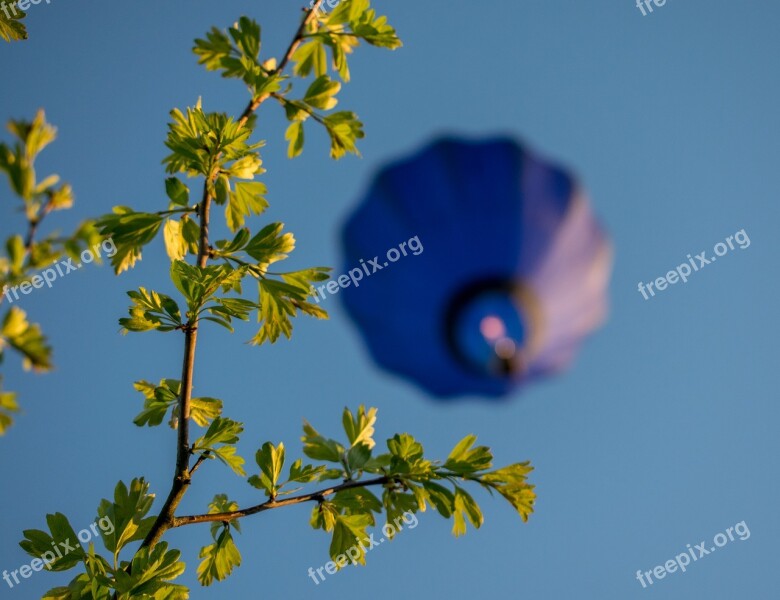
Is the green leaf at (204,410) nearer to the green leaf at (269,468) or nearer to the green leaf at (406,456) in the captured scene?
the green leaf at (269,468)

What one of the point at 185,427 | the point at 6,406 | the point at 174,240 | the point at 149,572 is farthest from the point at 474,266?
the point at 6,406

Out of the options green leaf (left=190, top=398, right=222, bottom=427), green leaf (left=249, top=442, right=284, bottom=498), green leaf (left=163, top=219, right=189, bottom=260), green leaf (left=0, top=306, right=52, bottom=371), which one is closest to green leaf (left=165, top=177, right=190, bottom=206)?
green leaf (left=163, top=219, right=189, bottom=260)

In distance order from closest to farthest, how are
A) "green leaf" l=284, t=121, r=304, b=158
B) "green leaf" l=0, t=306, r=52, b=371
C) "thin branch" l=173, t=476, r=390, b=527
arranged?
"green leaf" l=0, t=306, r=52, b=371, "thin branch" l=173, t=476, r=390, b=527, "green leaf" l=284, t=121, r=304, b=158

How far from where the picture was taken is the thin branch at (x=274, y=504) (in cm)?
209

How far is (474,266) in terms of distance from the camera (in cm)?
1370

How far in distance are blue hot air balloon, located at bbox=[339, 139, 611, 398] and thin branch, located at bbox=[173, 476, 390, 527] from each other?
36.1ft

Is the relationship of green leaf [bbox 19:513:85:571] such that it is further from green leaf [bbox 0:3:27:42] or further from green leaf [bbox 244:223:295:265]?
green leaf [bbox 0:3:27:42]

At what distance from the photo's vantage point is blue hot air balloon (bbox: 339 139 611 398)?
1362 centimetres

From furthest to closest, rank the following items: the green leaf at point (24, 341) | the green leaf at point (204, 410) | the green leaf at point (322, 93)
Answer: the green leaf at point (322, 93)
the green leaf at point (204, 410)
the green leaf at point (24, 341)

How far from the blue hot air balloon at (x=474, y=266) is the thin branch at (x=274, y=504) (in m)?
11.0

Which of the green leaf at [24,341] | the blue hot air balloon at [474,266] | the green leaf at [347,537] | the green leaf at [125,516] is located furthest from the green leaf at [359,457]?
the blue hot air balloon at [474,266]

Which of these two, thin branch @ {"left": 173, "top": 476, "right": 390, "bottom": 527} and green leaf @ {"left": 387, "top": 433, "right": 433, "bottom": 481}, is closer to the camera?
thin branch @ {"left": 173, "top": 476, "right": 390, "bottom": 527}

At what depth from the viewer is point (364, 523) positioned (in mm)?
2318

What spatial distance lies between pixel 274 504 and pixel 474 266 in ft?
38.5
